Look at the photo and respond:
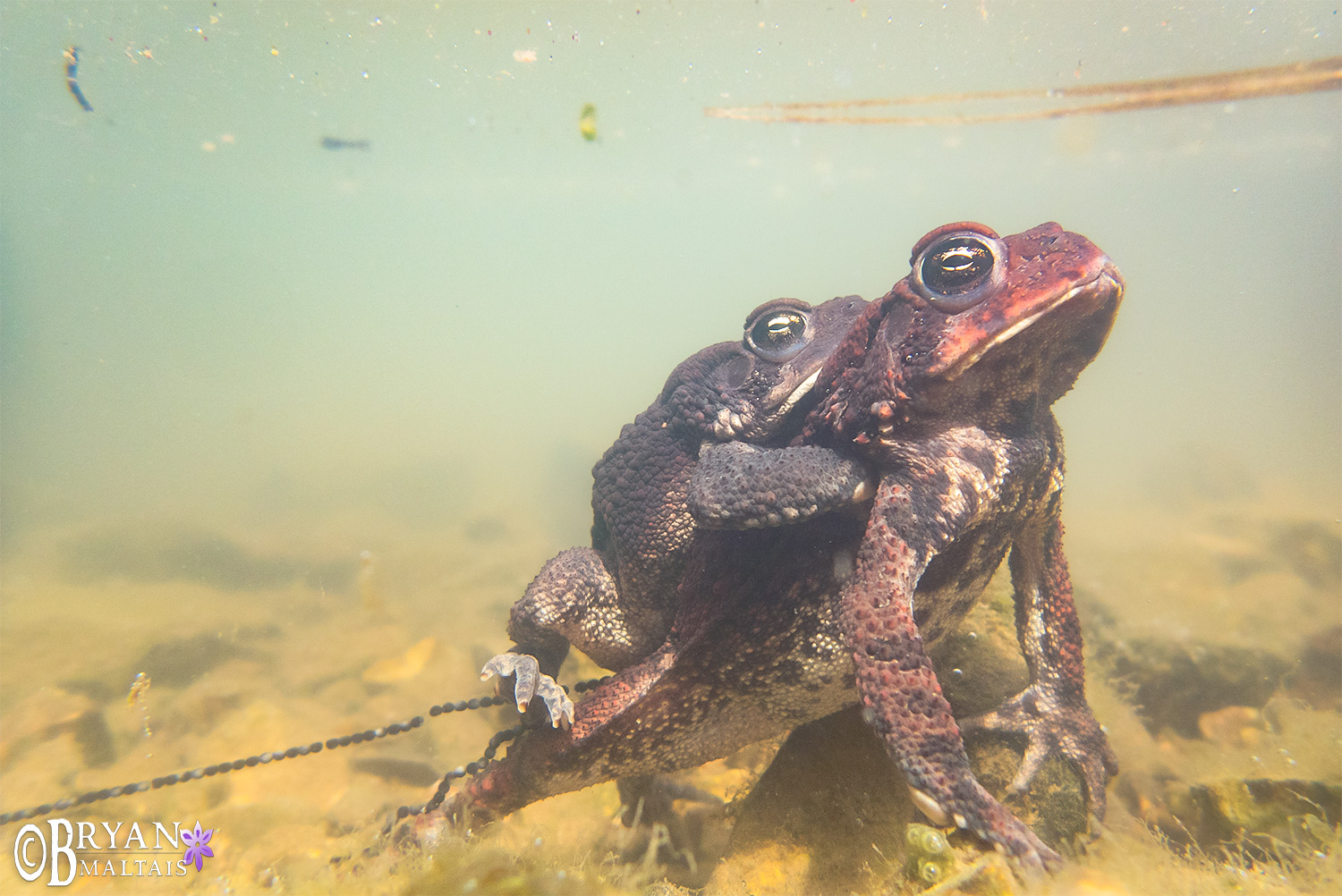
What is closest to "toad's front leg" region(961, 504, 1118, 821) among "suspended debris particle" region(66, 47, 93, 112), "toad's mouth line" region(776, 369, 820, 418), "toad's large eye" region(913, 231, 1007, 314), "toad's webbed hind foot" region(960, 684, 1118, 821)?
"toad's webbed hind foot" region(960, 684, 1118, 821)

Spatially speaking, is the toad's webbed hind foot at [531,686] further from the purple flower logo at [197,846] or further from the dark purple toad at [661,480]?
the purple flower logo at [197,846]

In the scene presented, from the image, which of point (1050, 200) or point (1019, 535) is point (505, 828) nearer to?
point (1019, 535)

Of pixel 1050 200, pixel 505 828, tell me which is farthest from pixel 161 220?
pixel 1050 200

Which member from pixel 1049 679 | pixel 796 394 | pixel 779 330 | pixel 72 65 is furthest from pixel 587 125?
pixel 72 65
